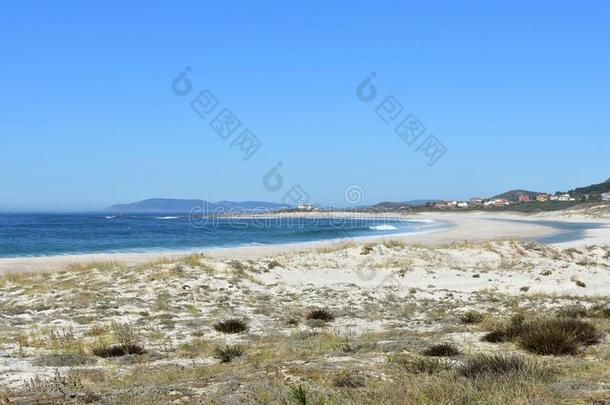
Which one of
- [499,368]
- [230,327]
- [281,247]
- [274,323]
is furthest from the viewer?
[281,247]

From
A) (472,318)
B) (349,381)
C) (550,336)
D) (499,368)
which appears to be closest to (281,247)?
(472,318)

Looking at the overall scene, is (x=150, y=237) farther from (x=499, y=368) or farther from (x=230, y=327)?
(x=499, y=368)

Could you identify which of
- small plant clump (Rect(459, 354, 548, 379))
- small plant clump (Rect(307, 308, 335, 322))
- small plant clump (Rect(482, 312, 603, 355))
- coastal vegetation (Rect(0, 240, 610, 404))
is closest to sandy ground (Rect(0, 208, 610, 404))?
coastal vegetation (Rect(0, 240, 610, 404))

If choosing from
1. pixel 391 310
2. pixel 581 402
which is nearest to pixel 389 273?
pixel 391 310

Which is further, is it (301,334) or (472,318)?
(472,318)

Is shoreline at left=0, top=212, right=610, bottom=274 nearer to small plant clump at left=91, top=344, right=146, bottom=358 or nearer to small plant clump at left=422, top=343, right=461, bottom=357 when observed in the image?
small plant clump at left=91, top=344, right=146, bottom=358

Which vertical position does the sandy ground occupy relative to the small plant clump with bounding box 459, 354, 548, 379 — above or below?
below

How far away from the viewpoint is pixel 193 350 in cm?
1072

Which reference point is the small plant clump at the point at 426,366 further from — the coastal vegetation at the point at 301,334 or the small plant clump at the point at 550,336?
the small plant clump at the point at 550,336

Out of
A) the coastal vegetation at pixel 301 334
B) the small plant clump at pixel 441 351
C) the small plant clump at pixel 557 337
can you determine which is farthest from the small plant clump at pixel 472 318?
the small plant clump at pixel 441 351

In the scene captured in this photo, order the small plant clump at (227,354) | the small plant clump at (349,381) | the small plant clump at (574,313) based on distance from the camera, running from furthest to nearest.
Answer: the small plant clump at (574,313) < the small plant clump at (227,354) < the small plant clump at (349,381)

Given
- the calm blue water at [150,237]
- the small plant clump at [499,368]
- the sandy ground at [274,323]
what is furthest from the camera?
the calm blue water at [150,237]

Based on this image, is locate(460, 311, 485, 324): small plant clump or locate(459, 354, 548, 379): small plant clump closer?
locate(459, 354, 548, 379): small plant clump

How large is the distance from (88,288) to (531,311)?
47.3 feet
